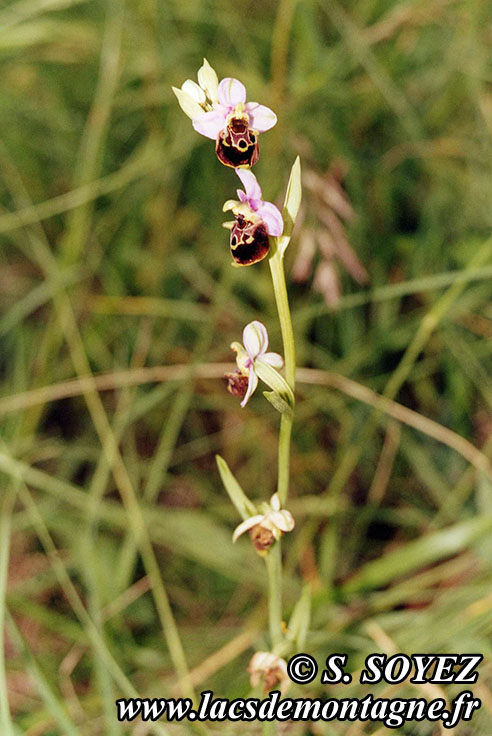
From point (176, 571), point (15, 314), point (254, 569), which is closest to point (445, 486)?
point (254, 569)

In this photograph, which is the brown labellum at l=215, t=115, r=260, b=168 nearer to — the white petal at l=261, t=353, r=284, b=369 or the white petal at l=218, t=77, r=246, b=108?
the white petal at l=218, t=77, r=246, b=108

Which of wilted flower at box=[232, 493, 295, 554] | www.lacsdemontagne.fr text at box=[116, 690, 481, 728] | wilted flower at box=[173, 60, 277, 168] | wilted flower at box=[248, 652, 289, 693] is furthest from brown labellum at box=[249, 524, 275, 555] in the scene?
wilted flower at box=[173, 60, 277, 168]

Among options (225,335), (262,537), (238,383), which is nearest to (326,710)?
(262,537)

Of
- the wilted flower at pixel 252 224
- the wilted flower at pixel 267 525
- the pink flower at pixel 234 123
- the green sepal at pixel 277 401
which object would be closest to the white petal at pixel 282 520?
the wilted flower at pixel 267 525

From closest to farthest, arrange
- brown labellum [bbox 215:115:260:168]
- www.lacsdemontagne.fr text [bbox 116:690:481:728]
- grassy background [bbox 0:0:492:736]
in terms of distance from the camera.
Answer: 1. brown labellum [bbox 215:115:260:168]
2. www.lacsdemontagne.fr text [bbox 116:690:481:728]
3. grassy background [bbox 0:0:492:736]

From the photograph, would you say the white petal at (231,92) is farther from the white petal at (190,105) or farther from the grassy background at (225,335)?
the grassy background at (225,335)

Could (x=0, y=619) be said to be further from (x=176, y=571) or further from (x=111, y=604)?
(x=176, y=571)
